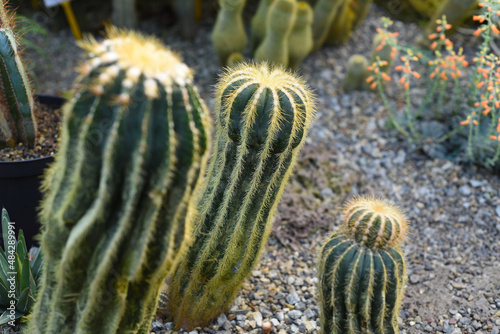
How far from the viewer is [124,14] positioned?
4.82m

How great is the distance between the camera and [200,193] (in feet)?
7.40

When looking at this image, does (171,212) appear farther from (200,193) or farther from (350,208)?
(350,208)

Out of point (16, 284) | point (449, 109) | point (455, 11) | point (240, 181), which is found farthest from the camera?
point (455, 11)

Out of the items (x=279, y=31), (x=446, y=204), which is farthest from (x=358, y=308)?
(x=279, y=31)

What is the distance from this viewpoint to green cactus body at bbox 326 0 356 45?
15.6 ft

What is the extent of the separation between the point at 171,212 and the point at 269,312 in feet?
4.09

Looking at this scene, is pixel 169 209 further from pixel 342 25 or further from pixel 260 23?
pixel 342 25

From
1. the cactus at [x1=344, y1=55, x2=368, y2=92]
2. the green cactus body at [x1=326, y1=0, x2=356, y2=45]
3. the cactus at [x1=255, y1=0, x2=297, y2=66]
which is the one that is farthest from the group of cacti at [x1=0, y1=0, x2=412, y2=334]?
the green cactus body at [x1=326, y1=0, x2=356, y2=45]

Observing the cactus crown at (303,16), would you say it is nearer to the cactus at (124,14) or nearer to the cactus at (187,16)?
the cactus at (187,16)

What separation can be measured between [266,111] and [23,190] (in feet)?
4.32

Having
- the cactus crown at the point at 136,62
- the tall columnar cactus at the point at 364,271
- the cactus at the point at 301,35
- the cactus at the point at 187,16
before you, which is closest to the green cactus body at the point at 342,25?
the cactus at the point at 301,35

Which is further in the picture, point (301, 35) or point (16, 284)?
point (301, 35)

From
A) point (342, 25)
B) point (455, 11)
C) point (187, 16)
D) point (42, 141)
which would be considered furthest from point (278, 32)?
point (42, 141)

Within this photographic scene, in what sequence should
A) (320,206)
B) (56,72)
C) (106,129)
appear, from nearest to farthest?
(106,129) < (320,206) < (56,72)
